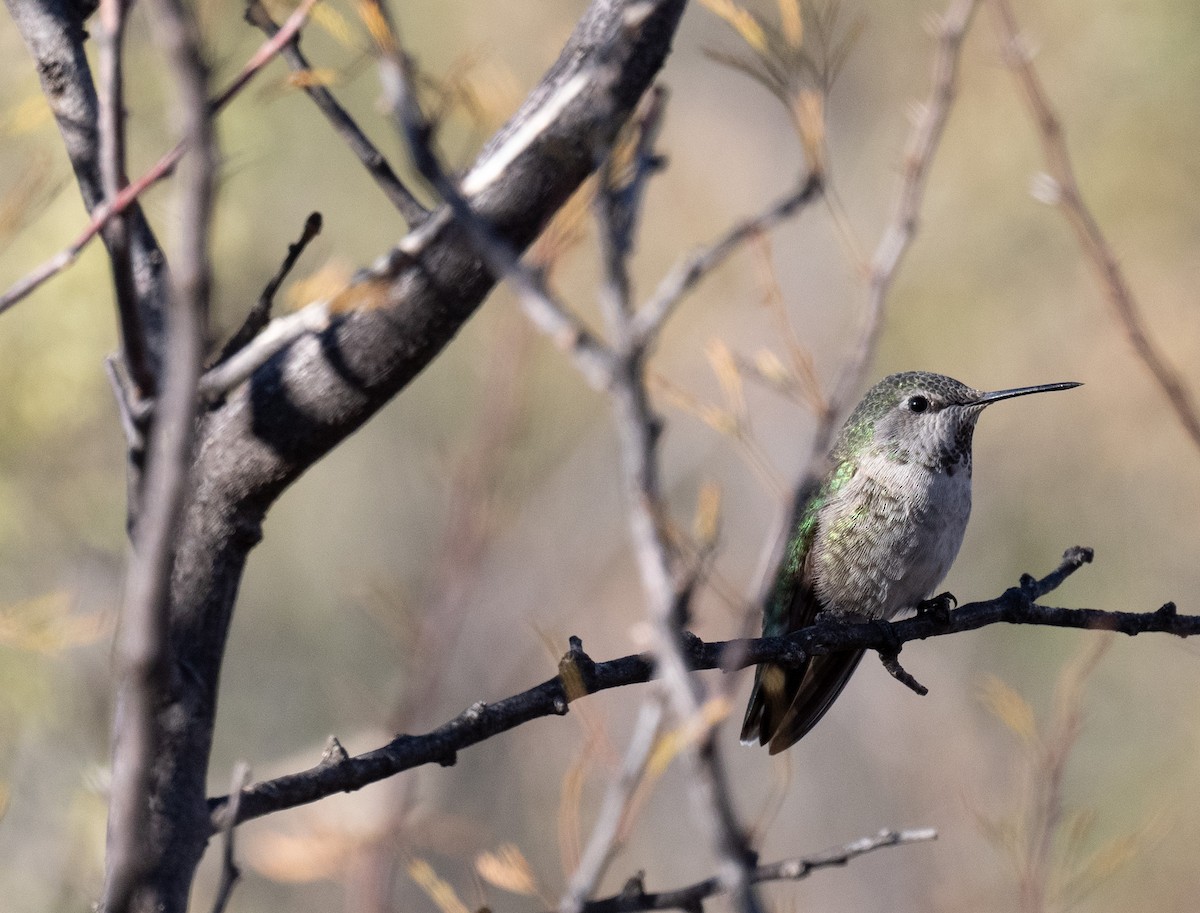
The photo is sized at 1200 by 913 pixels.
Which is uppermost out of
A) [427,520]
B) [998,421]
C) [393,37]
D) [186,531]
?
[427,520]

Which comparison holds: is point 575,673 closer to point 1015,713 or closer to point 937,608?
point 1015,713

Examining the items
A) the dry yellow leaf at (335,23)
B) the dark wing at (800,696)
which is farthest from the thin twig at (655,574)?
the dark wing at (800,696)

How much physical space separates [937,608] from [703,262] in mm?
2304

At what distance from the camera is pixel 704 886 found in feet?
5.86

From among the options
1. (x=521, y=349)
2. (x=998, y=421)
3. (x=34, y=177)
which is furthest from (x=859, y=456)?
(x=998, y=421)

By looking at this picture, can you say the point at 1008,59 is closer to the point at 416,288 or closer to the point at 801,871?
the point at 416,288

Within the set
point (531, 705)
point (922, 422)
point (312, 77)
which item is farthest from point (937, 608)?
point (312, 77)

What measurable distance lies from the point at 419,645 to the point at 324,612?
1055 centimetres

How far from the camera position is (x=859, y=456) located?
13.6 feet

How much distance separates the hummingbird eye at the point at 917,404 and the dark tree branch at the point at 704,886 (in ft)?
7.39

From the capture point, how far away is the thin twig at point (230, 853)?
56.3 inches

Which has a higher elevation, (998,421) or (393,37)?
(998,421)

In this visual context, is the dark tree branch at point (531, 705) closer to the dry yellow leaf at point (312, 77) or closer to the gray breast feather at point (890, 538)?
the dry yellow leaf at point (312, 77)

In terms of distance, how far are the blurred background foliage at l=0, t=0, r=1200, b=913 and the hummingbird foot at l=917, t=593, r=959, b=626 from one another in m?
2.03
